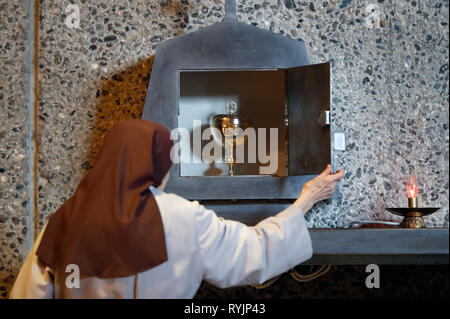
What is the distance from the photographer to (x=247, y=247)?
1.52 meters

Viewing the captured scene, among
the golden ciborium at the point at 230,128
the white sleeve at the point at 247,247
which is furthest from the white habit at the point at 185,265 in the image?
the golden ciborium at the point at 230,128

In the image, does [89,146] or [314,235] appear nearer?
[314,235]

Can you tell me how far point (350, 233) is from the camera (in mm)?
1853

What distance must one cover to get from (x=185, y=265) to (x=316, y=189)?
1.87 feet

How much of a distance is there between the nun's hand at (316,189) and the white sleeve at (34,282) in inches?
30.5

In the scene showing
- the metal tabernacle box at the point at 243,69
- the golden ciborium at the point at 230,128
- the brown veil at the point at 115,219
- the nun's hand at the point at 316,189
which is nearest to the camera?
the brown veil at the point at 115,219

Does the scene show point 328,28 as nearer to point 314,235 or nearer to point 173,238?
point 314,235

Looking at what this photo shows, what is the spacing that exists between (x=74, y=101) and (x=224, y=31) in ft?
2.22

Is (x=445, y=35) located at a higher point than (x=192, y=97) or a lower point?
higher

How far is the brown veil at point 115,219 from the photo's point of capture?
54.4 inches

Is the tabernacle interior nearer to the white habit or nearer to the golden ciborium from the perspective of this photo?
the golden ciborium

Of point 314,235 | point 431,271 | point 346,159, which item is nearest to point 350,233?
point 314,235

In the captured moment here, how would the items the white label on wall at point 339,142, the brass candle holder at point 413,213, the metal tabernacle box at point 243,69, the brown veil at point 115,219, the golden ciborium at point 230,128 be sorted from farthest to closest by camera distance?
the golden ciborium at point 230,128 < the white label on wall at point 339,142 < the metal tabernacle box at point 243,69 < the brass candle holder at point 413,213 < the brown veil at point 115,219

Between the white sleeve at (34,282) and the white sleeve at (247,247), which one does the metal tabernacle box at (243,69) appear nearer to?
the white sleeve at (247,247)
